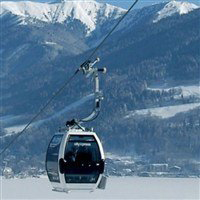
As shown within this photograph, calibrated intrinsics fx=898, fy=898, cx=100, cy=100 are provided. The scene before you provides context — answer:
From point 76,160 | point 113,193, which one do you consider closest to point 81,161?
point 76,160

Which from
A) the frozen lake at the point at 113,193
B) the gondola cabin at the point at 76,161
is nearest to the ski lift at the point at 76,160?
the gondola cabin at the point at 76,161

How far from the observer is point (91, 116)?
25766 mm

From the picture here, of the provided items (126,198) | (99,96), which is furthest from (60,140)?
(126,198)

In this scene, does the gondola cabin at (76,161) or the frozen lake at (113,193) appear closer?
the gondola cabin at (76,161)

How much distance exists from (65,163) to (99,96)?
8.90 ft

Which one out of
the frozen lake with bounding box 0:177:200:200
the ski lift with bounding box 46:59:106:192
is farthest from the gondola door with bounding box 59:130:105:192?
the frozen lake with bounding box 0:177:200:200

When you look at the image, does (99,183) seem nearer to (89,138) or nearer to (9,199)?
(89,138)

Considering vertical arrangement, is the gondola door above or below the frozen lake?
above

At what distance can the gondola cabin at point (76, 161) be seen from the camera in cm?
2677

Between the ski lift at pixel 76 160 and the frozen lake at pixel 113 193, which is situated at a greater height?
the ski lift at pixel 76 160

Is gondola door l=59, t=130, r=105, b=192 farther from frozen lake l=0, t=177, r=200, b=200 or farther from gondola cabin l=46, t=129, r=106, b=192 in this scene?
frozen lake l=0, t=177, r=200, b=200

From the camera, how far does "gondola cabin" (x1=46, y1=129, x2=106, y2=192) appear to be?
87.8ft

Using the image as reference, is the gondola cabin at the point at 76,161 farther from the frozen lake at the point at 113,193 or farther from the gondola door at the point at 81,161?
the frozen lake at the point at 113,193

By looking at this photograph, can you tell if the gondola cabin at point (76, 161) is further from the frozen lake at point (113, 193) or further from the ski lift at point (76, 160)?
the frozen lake at point (113, 193)
